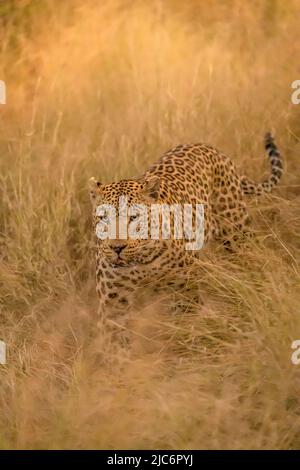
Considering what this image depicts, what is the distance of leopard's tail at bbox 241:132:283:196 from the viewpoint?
7.26 meters

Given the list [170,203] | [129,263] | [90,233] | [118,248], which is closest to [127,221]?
[118,248]

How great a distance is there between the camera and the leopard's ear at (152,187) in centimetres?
614

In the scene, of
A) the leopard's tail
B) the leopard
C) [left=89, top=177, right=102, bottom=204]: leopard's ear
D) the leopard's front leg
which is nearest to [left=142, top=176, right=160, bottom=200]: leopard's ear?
the leopard

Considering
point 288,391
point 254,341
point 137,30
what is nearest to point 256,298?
point 254,341

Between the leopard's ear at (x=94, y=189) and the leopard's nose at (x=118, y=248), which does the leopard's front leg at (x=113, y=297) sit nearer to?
the leopard's nose at (x=118, y=248)

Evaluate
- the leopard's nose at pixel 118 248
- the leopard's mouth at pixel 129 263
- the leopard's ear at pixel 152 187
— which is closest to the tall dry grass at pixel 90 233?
the leopard's mouth at pixel 129 263

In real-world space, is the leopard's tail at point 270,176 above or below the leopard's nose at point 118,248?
above

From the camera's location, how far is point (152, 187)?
20.3 feet

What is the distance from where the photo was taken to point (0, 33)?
9.17 meters

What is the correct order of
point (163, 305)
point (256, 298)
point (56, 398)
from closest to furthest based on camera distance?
point (56, 398) → point (256, 298) → point (163, 305)

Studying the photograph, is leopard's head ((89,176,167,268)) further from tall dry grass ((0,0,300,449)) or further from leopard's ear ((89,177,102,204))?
tall dry grass ((0,0,300,449))

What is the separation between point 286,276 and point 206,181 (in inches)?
40.7

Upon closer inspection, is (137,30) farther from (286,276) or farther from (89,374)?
(89,374)
